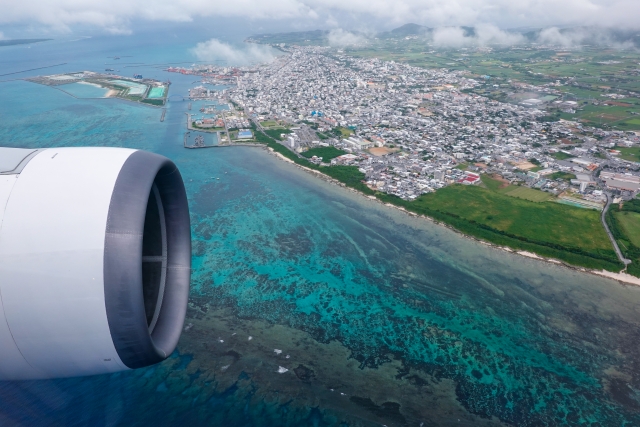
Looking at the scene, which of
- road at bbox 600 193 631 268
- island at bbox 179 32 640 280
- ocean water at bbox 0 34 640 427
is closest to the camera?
ocean water at bbox 0 34 640 427

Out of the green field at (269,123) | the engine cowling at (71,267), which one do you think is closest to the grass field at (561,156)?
the green field at (269,123)

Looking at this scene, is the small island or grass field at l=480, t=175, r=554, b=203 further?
the small island

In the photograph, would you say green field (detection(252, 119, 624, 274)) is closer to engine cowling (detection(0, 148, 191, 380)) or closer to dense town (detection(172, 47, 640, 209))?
dense town (detection(172, 47, 640, 209))

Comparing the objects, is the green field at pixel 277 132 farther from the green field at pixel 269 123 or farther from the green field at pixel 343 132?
the green field at pixel 343 132

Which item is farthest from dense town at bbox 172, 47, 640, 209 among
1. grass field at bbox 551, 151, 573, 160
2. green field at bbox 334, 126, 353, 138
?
green field at bbox 334, 126, 353, 138

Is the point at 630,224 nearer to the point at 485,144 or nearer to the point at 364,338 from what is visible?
the point at 485,144

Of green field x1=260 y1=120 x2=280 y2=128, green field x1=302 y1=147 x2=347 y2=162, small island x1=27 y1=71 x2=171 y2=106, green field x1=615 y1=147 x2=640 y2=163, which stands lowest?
green field x1=302 y1=147 x2=347 y2=162

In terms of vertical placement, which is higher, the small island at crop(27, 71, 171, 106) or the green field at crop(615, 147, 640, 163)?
the small island at crop(27, 71, 171, 106)
